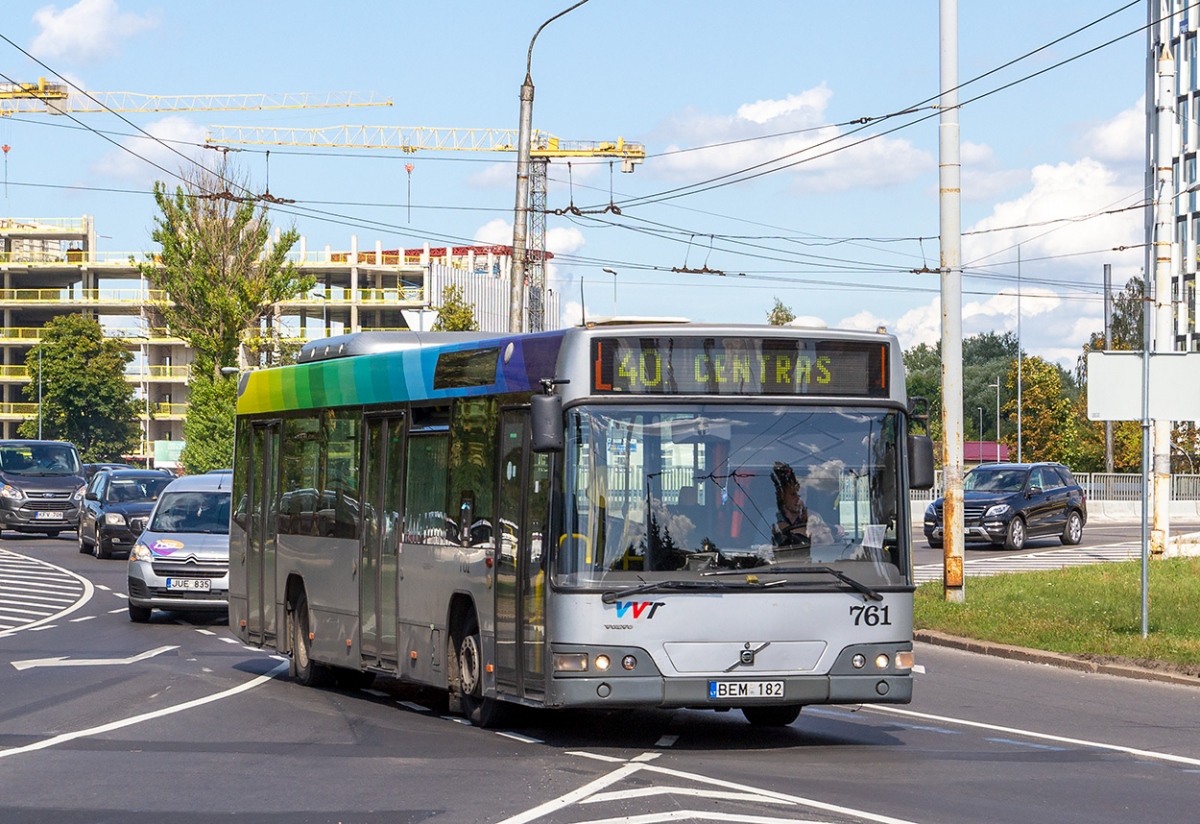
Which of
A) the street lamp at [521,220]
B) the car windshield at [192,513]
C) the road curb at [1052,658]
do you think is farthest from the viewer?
the street lamp at [521,220]

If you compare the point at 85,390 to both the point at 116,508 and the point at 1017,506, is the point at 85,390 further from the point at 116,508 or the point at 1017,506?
the point at 1017,506

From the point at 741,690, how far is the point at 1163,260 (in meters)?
21.2

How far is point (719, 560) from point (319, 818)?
329 centimetres

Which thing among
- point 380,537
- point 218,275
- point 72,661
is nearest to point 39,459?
point 218,275

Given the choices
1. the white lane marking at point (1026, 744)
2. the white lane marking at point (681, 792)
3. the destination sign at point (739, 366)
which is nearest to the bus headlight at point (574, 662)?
the white lane marking at point (681, 792)

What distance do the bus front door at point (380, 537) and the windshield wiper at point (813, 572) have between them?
3.45 meters

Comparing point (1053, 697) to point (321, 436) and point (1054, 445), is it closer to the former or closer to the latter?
point (321, 436)

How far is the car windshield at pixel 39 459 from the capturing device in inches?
1703

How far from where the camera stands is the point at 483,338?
13242 mm

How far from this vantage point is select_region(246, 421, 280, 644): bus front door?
54.1ft

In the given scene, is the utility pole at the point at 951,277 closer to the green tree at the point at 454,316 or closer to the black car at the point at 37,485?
the black car at the point at 37,485

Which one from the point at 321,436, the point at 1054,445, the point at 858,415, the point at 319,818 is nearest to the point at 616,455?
the point at 858,415

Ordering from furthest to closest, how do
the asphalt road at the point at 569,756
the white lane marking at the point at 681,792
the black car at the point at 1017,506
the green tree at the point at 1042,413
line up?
the green tree at the point at 1042,413 → the black car at the point at 1017,506 → the asphalt road at the point at 569,756 → the white lane marking at the point at 681,792

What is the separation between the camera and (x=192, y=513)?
23.3 m
